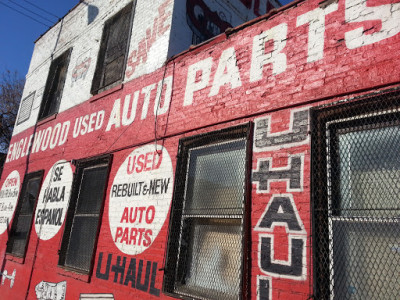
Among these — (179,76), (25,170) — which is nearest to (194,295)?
(179,76)

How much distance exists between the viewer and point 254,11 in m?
7.97

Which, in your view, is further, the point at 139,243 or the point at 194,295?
the point at 139,243

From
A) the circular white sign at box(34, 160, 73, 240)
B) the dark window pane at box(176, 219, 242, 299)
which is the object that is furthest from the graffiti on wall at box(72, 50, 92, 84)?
the dark window pane at box(176, 219, 242, 299)

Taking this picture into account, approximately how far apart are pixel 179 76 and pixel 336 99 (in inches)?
98.8

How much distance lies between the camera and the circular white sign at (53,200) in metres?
6.34

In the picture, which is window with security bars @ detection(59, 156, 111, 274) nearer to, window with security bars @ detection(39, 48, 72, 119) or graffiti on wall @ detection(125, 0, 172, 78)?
graffiti on wall @ detection(125, 0, 172, 78)

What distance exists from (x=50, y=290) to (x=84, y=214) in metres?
1.50

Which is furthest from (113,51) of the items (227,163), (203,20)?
(227,163)

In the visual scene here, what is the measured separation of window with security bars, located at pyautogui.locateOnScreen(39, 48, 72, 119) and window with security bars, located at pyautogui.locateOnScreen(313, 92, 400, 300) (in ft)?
24.1

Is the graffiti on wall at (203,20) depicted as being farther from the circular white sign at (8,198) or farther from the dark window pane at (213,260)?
the circular white sign at (8,198)

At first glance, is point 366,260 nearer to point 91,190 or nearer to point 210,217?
point 210,217

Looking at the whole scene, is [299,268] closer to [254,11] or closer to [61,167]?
[61,167]

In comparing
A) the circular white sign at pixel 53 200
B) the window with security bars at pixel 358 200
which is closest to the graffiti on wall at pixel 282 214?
the window with security bars at pixel 358 200

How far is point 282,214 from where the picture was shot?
10.2 ft
